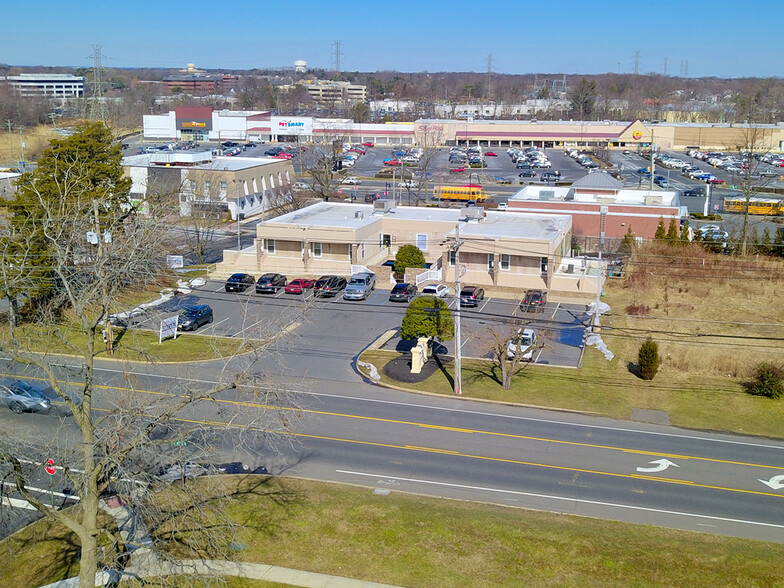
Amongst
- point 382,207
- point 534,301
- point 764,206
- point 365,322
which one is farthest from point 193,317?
point 764,206

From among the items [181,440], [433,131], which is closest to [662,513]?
[181,440]

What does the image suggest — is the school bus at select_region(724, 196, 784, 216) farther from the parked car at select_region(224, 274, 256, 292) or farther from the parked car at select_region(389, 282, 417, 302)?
the parked car at select_region(224, 274, 256, 292)

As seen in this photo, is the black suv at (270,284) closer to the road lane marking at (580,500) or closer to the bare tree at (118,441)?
the bare tree at (118,441)

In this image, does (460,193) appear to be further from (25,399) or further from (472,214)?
(25,399)

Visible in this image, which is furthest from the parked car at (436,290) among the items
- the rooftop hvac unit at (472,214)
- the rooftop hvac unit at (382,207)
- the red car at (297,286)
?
the rooftop hvac unit at (382,207)

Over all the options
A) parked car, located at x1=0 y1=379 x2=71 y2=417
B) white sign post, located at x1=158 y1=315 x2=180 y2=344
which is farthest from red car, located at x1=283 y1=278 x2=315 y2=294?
parked car, located at x1=0 y1=379 x2=71 y2=417

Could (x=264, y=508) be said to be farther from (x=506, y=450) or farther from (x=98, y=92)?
(x=98, y=92)
